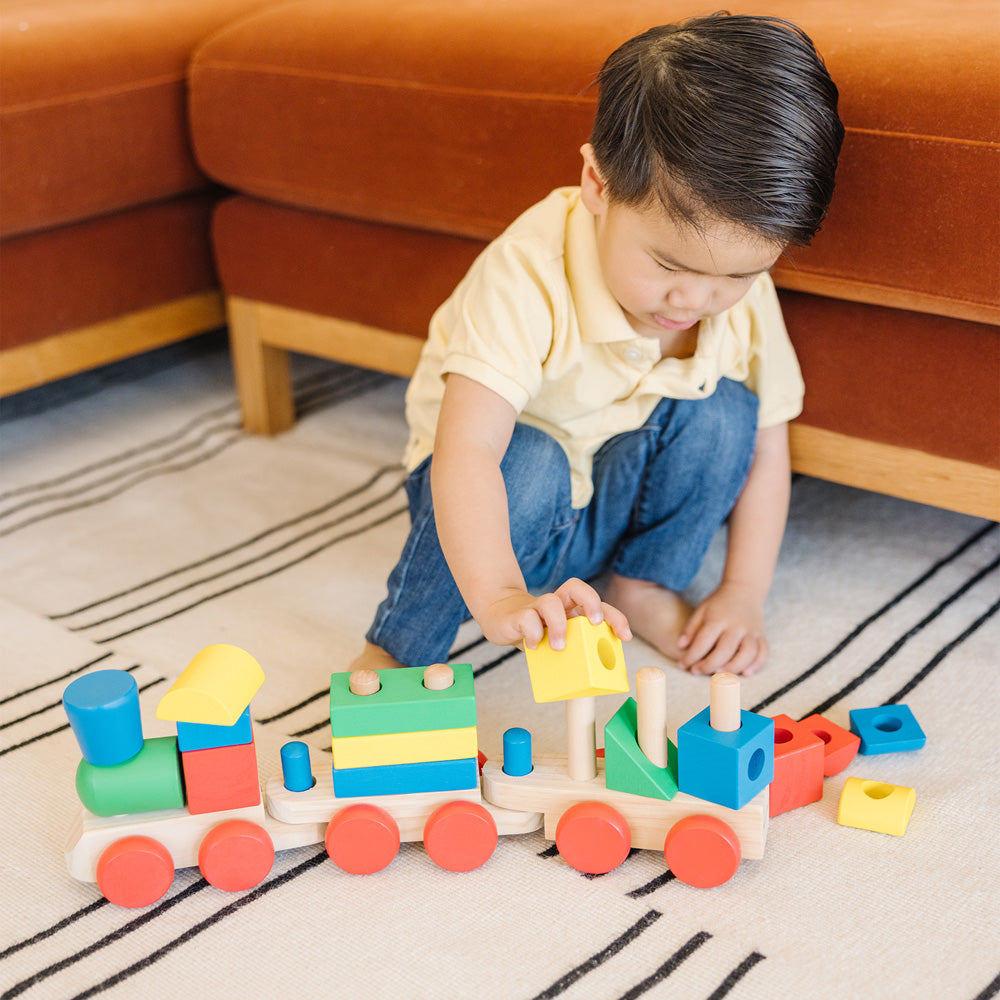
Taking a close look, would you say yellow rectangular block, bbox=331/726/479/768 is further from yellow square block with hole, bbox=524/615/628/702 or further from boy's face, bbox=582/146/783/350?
boy's face, bbox=582/146/783/350

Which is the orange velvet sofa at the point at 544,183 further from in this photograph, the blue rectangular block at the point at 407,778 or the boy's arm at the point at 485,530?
the blue rectangular block at the point at 407,778

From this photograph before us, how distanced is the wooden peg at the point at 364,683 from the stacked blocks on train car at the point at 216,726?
57 mm

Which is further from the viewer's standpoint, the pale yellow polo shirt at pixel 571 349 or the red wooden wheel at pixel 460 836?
the pale yellow polo shirt at pixel 571 349

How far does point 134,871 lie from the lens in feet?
2.27

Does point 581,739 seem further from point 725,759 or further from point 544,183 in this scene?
point 544,183

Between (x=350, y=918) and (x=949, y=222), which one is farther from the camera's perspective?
(x=949, y=222)

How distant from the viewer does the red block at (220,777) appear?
0.69 metres

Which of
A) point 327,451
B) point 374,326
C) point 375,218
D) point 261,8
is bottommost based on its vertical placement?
point 327,451

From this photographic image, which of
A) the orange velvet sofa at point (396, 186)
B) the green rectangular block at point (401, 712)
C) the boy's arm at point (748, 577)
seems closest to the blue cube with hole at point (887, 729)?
the boy's arm at point (748, 577)

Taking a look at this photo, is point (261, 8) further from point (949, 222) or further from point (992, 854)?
point (992, 854)

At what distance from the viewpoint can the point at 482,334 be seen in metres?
0.86

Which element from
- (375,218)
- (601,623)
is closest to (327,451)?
(375,218)

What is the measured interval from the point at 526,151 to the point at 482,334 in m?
0.25

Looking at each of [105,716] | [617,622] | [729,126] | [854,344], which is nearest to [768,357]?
[854,344]
